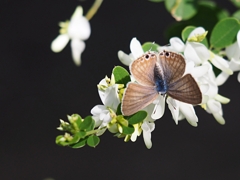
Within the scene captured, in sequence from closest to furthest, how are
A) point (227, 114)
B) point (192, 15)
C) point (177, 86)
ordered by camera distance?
1. point (177, 86)
2. point (192, 15)
3. point (227, 114)

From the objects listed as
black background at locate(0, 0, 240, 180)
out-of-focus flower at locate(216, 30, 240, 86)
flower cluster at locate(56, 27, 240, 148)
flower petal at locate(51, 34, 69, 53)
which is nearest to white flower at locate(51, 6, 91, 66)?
flower petal at locate(51, 34, 69, 53)

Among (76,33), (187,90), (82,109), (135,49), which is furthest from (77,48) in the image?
(82,109)

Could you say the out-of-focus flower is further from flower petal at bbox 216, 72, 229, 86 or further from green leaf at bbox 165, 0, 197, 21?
green leaf at bbox 165, 0, 197, 21

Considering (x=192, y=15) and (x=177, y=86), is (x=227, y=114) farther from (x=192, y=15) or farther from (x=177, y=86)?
(x=177, y=86)

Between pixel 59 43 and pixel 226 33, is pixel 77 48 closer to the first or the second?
pixel 59 43

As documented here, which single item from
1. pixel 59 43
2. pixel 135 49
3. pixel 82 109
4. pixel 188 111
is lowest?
pixel 188 111

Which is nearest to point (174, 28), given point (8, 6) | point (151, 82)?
point (151, 82)

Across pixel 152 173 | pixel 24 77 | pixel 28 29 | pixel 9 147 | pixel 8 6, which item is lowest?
pixel 152 173
